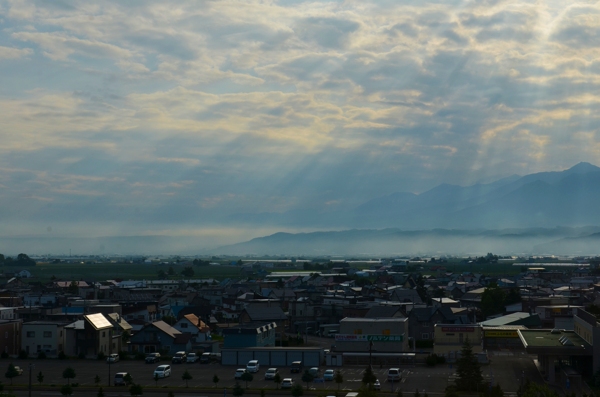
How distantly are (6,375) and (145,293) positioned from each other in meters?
37.1

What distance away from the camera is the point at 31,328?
3341 cm

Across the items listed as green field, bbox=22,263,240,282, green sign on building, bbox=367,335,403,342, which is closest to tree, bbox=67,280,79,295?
green field, bbox=22,263,240,282

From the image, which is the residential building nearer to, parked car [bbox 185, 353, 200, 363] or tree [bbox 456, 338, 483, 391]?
parked car [bbox 185, 353, 200, 363]

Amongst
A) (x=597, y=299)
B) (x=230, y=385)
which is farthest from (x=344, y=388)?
(x=597, y=299)

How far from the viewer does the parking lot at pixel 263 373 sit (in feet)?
82.8

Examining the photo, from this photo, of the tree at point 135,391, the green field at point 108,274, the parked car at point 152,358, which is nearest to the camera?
the tree at point 135,391

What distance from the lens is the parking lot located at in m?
25.2

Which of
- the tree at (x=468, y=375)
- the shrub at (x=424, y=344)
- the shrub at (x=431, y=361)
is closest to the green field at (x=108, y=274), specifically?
the shrub at (x=424, y=344)

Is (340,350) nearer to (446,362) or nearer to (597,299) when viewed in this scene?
(446,362)

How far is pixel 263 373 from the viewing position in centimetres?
2836

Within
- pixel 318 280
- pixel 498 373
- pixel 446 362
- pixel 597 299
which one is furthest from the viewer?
pixel 318 280

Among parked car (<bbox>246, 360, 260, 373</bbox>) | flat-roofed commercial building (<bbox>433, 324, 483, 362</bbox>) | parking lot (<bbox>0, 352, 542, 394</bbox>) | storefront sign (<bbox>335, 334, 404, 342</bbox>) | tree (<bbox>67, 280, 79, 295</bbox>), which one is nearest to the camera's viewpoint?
parking lot (<bbox>0, 352, 542, 394</bbox>)

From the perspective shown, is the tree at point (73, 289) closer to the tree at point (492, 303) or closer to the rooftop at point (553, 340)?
the tree at point (492, 303)

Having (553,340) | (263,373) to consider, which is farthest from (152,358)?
(553,340)
